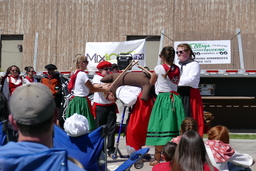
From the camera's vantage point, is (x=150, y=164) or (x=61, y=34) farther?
(x=61, y=34)

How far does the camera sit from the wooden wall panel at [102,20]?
17594 millimetres

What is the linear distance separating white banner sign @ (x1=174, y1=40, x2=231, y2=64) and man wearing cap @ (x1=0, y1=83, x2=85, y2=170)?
10.7 meters

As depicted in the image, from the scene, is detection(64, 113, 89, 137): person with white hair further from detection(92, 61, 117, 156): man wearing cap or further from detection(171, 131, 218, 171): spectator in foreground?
detection(92, 61, 117, 156): man wearing cap

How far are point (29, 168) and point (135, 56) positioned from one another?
1112 cm

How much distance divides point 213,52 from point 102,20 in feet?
24.9

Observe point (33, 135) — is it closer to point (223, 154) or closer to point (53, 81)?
point (223, 154)

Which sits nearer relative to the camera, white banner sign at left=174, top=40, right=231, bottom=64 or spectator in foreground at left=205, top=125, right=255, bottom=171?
spectator in foreground at left=205, top=125, right=255, bottom=171

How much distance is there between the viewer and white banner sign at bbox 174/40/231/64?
39.3 feet

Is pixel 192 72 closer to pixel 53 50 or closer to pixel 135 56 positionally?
pixel 135 56

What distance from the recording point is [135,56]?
12.6m

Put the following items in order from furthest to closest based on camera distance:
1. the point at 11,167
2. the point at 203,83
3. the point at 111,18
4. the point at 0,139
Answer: the point at 111,18, the point at 203,83, the point at 0,139, the point at 11,167

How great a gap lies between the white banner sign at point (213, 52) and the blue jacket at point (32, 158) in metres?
10.7

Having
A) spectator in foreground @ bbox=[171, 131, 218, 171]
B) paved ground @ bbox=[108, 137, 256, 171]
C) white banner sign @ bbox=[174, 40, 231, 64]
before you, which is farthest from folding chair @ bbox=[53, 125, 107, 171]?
white banner sign @ bbox=[174, 40, 231, 64]

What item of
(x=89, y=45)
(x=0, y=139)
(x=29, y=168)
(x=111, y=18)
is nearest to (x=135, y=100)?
(x=0, y=139)
